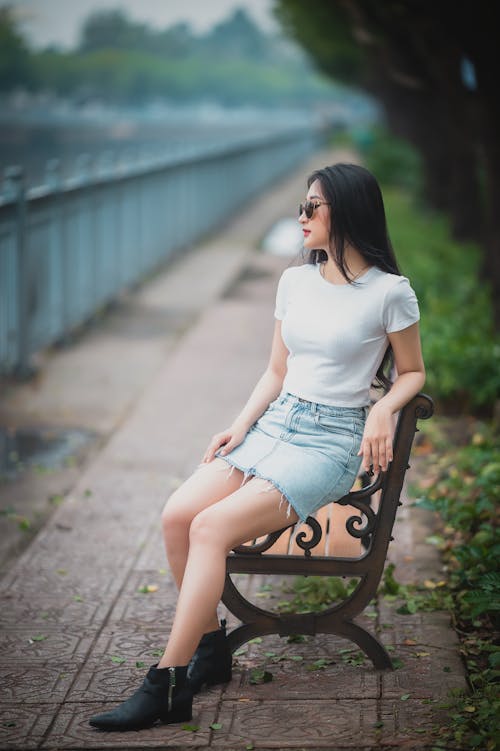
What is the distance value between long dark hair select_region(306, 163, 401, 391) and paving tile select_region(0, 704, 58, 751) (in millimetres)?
1705

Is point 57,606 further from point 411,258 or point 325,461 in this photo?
point 411,258

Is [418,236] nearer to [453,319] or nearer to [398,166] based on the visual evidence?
[453,319]

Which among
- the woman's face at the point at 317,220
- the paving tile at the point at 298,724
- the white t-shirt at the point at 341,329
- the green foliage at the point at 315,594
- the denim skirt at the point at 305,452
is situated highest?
the woman's face at the point at 317,220

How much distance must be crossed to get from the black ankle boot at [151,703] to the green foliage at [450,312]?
414 cm

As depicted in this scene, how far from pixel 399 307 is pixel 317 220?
40 centimetres

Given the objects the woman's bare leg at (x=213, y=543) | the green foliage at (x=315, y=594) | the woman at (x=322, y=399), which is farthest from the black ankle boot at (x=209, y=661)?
the green foliage at (x=315, y=594)

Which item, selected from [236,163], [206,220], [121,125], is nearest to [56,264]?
[206,220]

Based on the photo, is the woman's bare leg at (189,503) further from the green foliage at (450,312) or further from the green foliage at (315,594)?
the green foliage at (450,312)

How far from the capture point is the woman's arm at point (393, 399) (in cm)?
349

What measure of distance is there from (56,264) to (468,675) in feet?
21.5

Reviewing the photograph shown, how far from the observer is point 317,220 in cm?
363

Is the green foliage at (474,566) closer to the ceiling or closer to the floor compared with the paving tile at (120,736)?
closer to the ceiling

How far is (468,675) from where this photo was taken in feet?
12.2

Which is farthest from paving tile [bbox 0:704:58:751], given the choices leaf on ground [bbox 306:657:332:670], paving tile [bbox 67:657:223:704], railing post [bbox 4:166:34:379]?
railing post [bbox 4:166:34:379]
